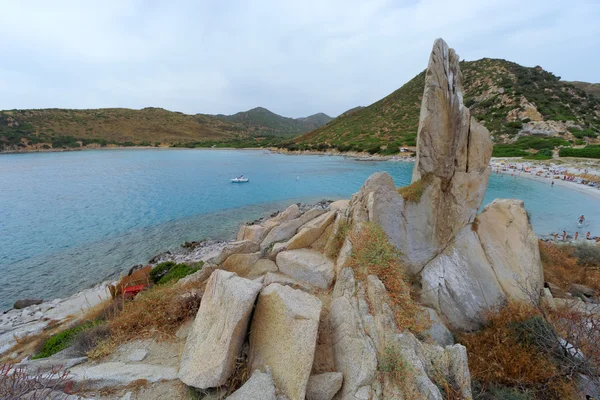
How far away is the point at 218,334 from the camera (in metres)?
5.48

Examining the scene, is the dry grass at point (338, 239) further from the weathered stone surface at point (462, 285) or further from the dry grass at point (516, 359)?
the dry grass at point (516, 359)

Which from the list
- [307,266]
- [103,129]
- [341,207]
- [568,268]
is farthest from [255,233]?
[103,129]

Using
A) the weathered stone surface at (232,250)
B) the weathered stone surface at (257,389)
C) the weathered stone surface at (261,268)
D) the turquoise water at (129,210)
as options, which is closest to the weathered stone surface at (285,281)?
the weathered stone surface at (261,268)

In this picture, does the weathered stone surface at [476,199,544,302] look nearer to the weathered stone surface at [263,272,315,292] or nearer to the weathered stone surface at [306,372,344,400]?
the weathered stone surface at [263,272,315,292]

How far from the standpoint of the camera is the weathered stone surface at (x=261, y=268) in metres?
9.61

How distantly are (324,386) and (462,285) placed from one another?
765 centimetres

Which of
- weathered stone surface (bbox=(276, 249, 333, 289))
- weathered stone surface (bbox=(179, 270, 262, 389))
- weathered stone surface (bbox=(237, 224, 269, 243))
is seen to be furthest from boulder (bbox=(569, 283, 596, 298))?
weathered stone surface (bbox=(237, 224, 269, 243))

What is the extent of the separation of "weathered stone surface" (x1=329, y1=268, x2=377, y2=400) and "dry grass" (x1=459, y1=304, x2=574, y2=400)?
3770mm

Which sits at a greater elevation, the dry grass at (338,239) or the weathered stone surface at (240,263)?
the dry grass at (338,239)

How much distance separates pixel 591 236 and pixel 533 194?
14.8 m

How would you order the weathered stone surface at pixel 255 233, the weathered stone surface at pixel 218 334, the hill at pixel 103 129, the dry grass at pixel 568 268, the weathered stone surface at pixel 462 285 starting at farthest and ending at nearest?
the hill at pixel 103 129 → the weathered stone surface at pixel 255 233 → the dry grass at pixel 568 268 → the weathered stone surface at pixel 462 285 → the weathered stone surface at pixel 218 334

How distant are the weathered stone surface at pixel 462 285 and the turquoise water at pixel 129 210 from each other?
63.1 ft

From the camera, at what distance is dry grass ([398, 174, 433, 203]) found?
10.9 metres

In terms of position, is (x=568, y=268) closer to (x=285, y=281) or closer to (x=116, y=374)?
(x=285, y=281)
